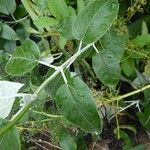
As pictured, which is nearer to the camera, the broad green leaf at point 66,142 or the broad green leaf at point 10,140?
the broad green leaf at point 10,140

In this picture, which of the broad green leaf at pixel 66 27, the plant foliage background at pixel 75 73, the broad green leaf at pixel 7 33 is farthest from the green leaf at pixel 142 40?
the broad green leaf at pixel 7 33

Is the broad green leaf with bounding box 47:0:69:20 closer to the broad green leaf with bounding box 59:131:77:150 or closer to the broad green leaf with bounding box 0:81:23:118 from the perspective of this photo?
the broad green leaf with bounding box 0:81:23:118

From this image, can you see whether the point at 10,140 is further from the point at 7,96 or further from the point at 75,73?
the point at 75,73

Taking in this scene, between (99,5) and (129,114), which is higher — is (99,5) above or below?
above

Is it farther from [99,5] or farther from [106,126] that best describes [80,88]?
[106,126]

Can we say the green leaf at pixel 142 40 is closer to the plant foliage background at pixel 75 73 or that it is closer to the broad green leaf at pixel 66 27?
the plant foliage background at pixel 75 73

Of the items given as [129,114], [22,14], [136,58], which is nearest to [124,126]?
[129,114]
